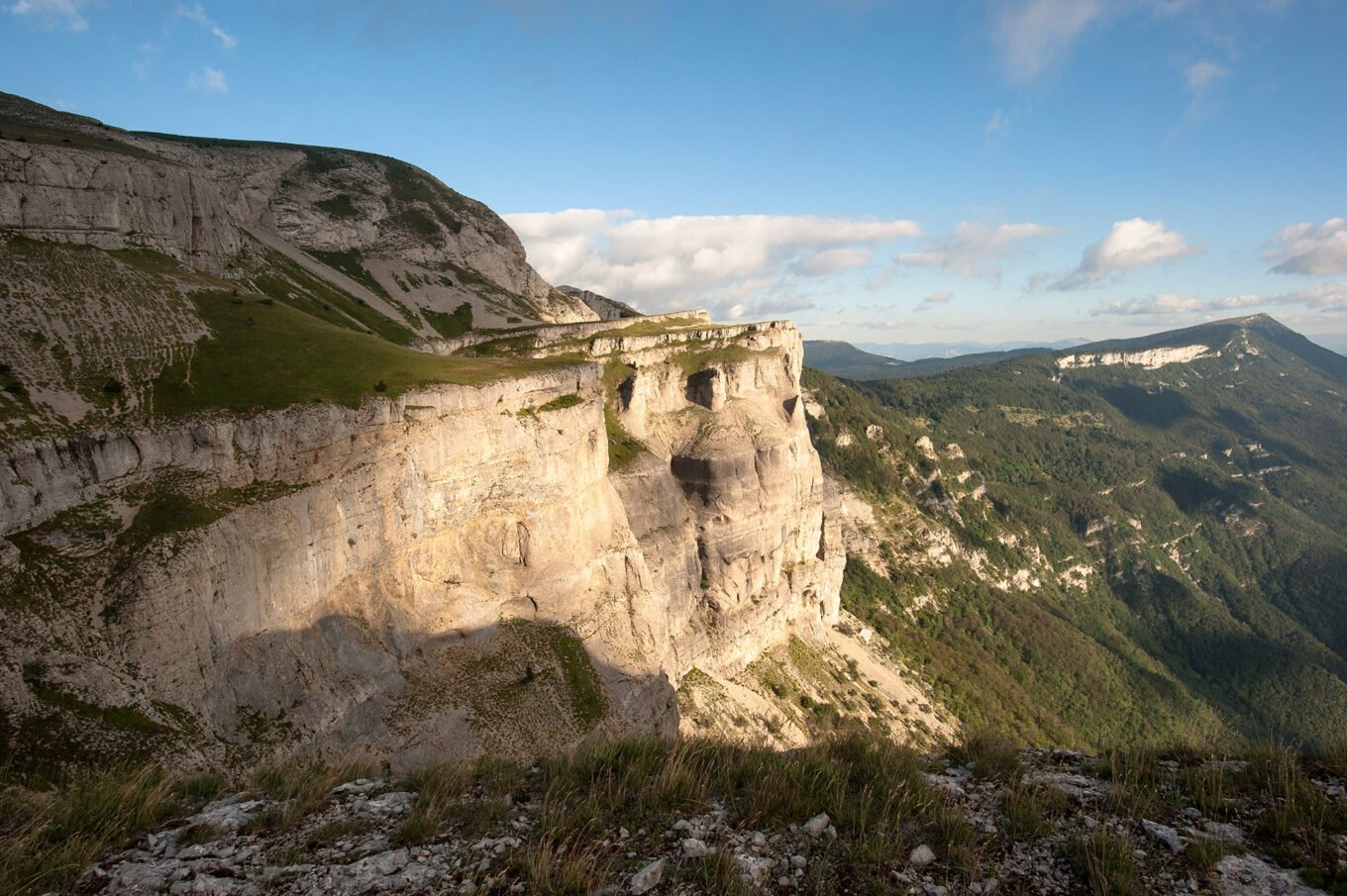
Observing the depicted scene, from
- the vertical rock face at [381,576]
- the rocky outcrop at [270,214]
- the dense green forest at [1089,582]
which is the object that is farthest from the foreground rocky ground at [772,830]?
the dense green forest at [1089,582]

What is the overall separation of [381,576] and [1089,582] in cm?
14789

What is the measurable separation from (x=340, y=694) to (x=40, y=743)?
8585mm

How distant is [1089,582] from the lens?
5162 inches

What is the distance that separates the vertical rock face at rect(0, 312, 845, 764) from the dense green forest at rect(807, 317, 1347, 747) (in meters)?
53.0

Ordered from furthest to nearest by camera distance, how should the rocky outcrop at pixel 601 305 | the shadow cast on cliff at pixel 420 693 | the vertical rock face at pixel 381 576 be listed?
the rocky outcrop at pixel 601 305, the shadow cast on cliff at pixel 420 693, the vertical rock face at pixel 381 576

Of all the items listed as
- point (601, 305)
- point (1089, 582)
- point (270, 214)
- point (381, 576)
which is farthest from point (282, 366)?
point (1089, 582)

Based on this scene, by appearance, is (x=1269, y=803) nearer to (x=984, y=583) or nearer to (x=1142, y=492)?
(x=984, y=583)

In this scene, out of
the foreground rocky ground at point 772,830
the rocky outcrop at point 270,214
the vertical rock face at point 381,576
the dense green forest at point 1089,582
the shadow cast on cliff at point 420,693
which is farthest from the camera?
Answer: the dense green forest at point 1089,582

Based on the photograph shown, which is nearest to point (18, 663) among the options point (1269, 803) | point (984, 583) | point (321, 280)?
point (1269, 803)

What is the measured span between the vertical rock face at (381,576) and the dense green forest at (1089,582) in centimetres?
5300

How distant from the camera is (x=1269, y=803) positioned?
268 inches

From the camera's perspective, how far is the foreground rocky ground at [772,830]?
232 inches

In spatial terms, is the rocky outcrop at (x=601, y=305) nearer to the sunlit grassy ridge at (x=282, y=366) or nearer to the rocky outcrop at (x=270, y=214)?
the rocky outcrop at (x=270, y=214)

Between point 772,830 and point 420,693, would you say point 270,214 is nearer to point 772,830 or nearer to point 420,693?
point 420,693
